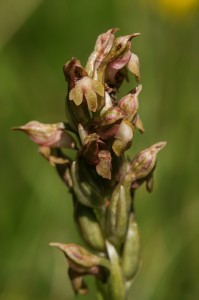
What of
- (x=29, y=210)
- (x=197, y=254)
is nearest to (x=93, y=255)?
(x=197, y=254)

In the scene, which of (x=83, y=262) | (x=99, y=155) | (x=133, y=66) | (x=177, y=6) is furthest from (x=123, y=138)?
(x=177, y=6)

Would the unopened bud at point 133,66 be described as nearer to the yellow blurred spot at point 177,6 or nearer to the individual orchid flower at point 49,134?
the individual orchid flower at point 49,134

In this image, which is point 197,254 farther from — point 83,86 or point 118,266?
point 83,86

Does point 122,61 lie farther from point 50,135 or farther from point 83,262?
point 83,262

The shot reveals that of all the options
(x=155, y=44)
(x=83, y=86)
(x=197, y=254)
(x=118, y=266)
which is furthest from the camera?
(x=155, y=44)

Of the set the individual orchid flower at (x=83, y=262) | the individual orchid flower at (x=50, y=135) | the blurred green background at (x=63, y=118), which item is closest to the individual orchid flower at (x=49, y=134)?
the individual orchid flower at (x=50, y=135)
